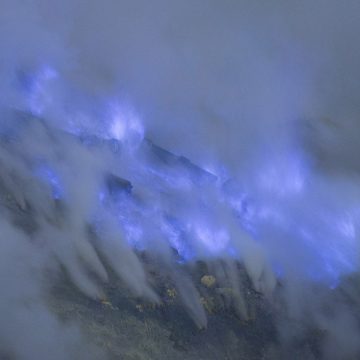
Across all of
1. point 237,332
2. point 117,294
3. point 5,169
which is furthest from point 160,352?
point 5,169

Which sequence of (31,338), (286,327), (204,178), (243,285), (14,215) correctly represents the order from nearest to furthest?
(31,338), (14,215), (286,327), (243,285), (204,178)

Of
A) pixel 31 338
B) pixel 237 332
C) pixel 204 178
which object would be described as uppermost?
pixel 204 178

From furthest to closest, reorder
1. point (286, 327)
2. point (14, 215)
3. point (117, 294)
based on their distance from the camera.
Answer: point (286, 327) → point (14, 215) → point (117, 294)

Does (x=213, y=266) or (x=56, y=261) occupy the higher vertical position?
(x=213, y=266)

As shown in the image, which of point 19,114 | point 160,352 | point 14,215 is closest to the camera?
point 160,352

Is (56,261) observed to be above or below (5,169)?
below

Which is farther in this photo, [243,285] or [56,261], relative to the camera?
[243,285]

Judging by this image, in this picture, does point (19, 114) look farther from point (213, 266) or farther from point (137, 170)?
point (213, 266)

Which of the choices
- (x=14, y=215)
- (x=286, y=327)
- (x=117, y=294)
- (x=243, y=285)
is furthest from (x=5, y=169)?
(x=286, y=327)

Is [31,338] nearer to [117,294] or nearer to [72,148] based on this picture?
[117,294]
